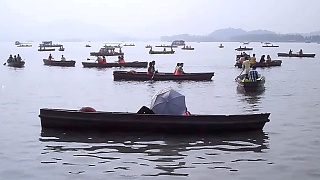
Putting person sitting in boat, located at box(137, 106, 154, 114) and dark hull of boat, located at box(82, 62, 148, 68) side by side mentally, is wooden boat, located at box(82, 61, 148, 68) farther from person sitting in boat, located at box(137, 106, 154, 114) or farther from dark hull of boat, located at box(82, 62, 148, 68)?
person sitting in boat, located at box(137, 106, 154, 114)

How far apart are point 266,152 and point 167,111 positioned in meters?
3.97

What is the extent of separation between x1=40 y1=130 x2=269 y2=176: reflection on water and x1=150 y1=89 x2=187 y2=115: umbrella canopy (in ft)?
3.09

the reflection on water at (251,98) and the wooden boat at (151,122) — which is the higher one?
the wooden boat at (151,122)

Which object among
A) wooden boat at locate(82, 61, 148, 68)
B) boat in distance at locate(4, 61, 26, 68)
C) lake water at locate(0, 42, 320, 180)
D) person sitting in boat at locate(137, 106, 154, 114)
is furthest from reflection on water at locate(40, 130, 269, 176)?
boat in distance at locate(4, 61, 26, 68)

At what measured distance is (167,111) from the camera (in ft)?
53.5

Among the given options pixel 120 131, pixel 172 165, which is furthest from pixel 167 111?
pixel 172 165

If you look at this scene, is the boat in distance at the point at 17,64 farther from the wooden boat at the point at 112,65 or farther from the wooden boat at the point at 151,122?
the wooden boat at the point at 151,122

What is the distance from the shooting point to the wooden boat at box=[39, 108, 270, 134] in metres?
15.8

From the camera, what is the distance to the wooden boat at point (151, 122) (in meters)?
15.8

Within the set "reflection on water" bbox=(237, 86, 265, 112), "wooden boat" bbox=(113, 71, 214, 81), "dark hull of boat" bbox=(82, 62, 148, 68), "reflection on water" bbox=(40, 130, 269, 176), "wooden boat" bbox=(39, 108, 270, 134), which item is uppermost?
"dark hull of boat" bbox=(82, 62, 148, 68)

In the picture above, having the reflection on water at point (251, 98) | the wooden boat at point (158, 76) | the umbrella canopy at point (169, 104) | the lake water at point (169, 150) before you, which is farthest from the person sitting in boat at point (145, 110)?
the wooden boat at point (158, 76)

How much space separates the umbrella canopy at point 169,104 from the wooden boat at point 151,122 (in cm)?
58

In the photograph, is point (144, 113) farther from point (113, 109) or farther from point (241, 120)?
point (113, 109)

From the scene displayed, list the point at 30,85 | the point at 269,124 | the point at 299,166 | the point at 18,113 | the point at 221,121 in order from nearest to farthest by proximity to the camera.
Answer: the point at 299,166, the point at 221,121, the point at 269,124, the point at 18,113, the point at 30,85
